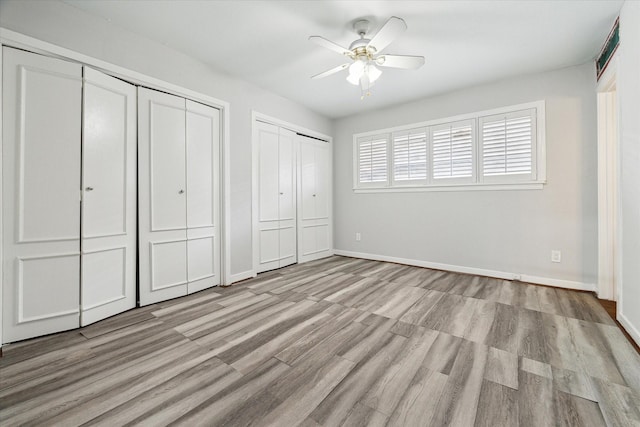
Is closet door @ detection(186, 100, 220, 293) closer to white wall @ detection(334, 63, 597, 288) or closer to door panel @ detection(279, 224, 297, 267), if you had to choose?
door panel @ detection(279, 224, 297, 267)

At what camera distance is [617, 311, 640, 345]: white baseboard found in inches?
75.3

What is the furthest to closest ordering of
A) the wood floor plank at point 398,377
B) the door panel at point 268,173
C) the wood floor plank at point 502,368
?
the door panel at point 268,173, the wood floor plank at point 502,368, the wood floor plank at point 398,377

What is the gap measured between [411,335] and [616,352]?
1.34m

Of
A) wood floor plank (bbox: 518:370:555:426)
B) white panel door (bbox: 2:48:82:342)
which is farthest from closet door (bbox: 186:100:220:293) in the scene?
wood floor plank (bbox: 518:370:555:426)

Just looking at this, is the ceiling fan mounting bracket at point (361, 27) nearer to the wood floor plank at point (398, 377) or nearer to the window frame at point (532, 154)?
the window frame at point (532, 154)

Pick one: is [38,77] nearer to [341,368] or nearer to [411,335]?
[341,368]

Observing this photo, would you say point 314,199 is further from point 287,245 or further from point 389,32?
point 389,32

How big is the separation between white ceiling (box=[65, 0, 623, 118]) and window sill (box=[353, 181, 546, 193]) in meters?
1.42

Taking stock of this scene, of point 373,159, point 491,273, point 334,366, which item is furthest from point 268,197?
point 491,273

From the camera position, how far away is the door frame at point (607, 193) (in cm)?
285

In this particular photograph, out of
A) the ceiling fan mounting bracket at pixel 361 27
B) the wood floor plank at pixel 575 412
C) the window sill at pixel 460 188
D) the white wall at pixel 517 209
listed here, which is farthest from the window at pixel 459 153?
the wood floor plank at pixel 575 412

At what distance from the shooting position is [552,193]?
3.29 m

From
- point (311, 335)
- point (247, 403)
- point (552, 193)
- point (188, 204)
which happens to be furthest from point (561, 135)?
point (188, 204)

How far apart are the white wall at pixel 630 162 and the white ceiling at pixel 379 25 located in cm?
39
